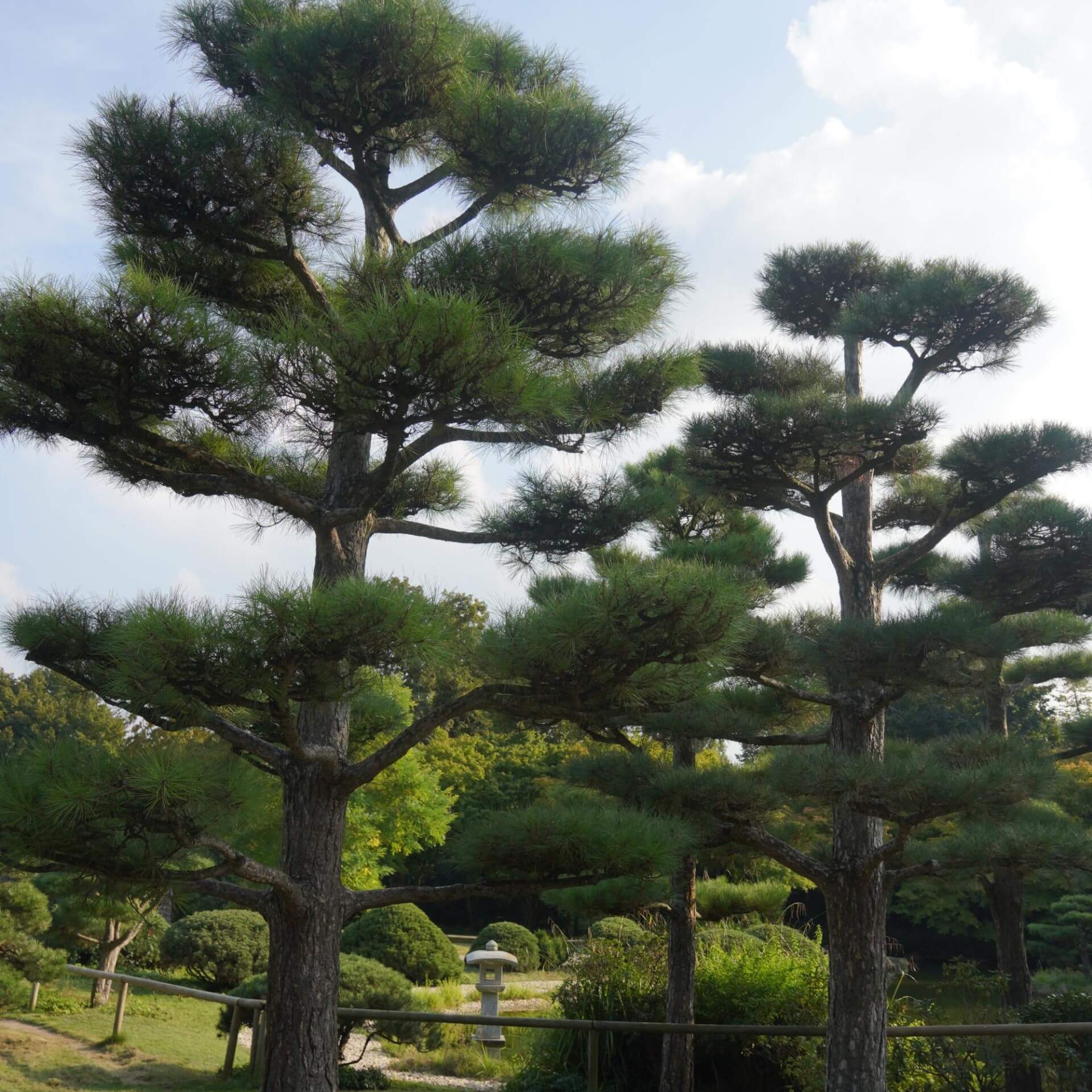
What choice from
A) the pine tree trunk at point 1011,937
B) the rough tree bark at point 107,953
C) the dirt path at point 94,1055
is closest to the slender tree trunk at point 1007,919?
the pine tree trunk at point 1011,937

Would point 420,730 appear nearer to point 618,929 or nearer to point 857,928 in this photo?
point 857,928

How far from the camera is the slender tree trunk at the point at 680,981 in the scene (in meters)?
6.63

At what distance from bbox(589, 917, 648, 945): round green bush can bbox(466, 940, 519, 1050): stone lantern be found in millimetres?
2335

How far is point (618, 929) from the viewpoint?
12.4 metres

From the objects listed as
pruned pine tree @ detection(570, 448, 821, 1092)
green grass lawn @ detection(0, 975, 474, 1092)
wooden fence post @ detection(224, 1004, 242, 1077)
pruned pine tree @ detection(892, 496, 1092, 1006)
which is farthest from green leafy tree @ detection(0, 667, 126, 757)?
pruned pine tree @ detection(892, 496, 1092, 1006)

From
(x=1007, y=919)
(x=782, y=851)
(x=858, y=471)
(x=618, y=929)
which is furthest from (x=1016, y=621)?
(x=618, y=929)

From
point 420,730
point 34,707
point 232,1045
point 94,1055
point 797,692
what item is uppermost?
point 34,707

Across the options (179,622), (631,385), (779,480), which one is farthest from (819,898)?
(179,622)

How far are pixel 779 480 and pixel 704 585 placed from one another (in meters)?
2.84

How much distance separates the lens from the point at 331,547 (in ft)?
15.5

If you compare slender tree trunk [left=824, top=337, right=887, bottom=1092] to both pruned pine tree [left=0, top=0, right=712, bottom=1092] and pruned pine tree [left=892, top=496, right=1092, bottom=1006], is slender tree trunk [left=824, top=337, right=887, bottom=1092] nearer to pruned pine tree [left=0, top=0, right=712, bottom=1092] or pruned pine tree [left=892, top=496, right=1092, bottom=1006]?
Answer: pruned pine tree [left=892, top=496, right=1092, bottom=1006]

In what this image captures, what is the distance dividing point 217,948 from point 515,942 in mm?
6066

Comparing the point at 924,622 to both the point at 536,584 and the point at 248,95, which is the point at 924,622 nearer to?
the point at 536,584

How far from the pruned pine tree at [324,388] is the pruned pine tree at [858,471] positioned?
1431 mm
